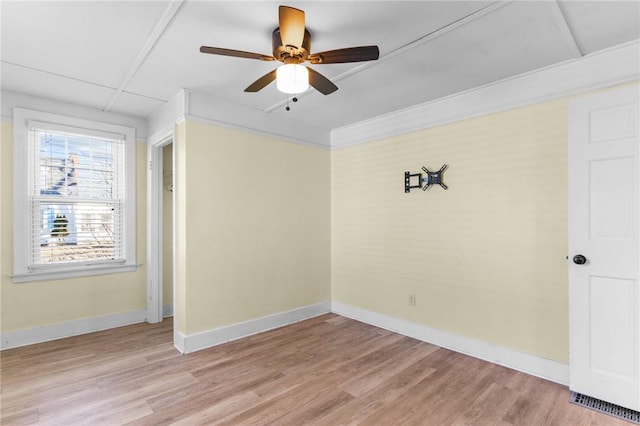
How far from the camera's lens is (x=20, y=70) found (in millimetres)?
2828

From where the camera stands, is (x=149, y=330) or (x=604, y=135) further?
(x=149, y=330)

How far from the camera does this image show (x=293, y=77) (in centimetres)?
203

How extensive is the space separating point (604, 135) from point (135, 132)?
185 inches

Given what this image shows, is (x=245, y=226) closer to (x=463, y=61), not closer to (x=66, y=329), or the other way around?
(x=66, y=329)

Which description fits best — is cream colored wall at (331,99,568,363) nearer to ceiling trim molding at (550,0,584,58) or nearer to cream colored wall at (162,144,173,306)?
ceiling trim molding at (550,0,584,58)

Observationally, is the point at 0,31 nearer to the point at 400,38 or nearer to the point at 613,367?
the point at 400,38

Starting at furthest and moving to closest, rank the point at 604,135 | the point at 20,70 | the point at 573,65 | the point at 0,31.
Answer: the point at 20,70, the point at 573,65, the point at 604,135, the point at 0,31

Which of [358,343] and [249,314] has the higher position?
[249,314]

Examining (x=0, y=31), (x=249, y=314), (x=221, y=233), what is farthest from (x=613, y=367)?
(x=0, y=31)

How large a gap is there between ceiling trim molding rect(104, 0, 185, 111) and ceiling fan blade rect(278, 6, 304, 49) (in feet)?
2.08

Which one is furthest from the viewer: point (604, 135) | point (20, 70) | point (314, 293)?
point (314, 293)

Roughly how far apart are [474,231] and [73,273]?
431 cm

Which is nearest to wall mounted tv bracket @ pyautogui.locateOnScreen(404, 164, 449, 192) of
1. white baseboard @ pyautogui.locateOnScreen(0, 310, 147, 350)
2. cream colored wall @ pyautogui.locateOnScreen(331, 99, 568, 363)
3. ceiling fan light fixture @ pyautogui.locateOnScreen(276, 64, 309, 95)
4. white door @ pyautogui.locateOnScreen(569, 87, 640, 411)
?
cream colored wall @ pyautogui.locateOnScreen(331, 99, 568, 363)

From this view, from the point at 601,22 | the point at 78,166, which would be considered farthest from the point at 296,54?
the point at 78,166
